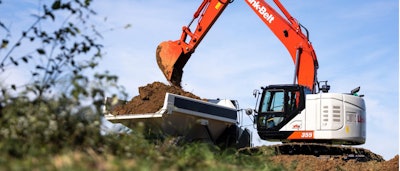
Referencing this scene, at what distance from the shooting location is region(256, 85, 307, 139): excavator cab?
15018mm

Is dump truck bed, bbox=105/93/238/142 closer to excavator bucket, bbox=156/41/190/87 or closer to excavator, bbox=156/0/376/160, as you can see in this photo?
excavator, bbox=156/0/376/160

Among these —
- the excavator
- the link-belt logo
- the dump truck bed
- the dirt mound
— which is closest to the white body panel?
the excavator

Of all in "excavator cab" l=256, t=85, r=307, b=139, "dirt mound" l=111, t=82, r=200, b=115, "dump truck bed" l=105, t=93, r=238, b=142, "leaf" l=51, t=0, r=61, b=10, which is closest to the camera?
"leaf" l=51, t=0, r=61, b=10

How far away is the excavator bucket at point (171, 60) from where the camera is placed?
55.0ft

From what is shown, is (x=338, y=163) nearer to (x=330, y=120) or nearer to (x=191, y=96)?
(x=330, y=120)

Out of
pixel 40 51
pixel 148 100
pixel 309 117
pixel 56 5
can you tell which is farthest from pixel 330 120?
pixel 40 51

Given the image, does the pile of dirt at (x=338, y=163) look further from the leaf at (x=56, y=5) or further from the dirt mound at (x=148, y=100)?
the leaf at (x=56, y=5)

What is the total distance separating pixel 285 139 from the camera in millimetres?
15172

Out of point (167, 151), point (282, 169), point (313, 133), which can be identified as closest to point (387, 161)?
point (313, 133)

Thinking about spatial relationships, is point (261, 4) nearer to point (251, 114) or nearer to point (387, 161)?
point (251, 114)

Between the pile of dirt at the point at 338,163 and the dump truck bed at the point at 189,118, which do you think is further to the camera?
the pile of dirt at the point at 338,163

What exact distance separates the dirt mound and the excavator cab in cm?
178

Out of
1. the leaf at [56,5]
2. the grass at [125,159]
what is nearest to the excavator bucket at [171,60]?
the grass at [125,159]

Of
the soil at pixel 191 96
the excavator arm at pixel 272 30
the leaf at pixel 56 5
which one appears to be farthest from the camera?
the excavator arm at pixel 272 30
